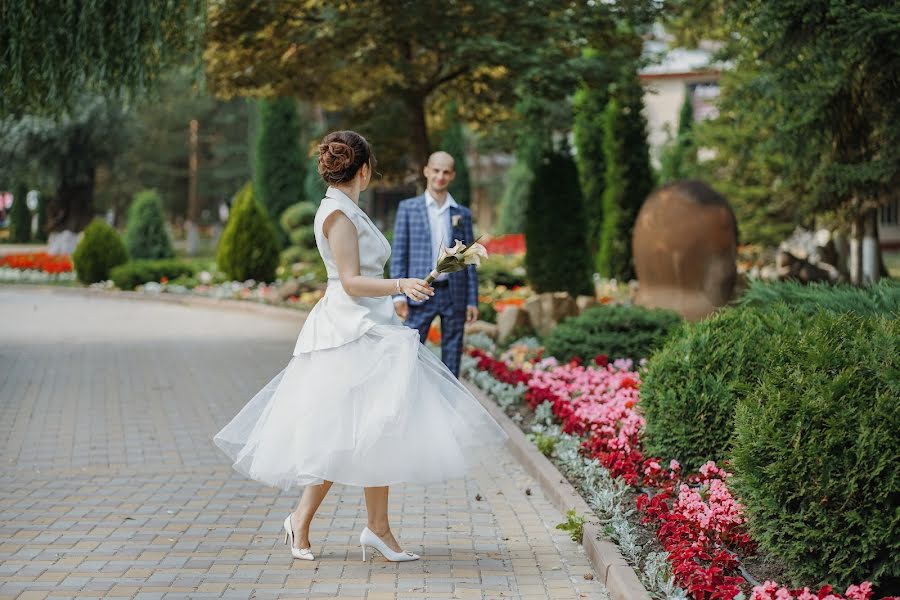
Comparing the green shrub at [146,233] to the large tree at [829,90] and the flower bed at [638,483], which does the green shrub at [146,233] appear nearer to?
the large tree at [829,90]

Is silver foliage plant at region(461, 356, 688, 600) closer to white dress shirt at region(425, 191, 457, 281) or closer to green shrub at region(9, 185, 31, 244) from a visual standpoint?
white dress shirt at region(425, 191, 457, 281)

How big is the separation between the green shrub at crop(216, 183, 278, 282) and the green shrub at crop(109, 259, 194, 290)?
93.0 inches

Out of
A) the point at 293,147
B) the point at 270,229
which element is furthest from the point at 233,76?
the point at 293,147

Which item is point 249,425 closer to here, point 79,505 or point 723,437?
point 79,505

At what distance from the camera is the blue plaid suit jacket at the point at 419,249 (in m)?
8.36

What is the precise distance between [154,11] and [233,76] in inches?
205

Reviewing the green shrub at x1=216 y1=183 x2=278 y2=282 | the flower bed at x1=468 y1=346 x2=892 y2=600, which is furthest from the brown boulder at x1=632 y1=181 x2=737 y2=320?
the green shrub at x1=216 y1=183 x2=278 y2=282

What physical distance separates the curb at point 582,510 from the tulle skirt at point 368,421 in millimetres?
728

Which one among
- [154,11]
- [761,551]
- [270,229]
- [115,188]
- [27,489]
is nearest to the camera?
[761,551]

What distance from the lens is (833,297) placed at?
26.0 ft

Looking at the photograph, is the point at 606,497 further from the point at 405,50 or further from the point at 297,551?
the point at 405,50

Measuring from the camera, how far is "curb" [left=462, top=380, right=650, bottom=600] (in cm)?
469

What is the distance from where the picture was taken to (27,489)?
6.84 m

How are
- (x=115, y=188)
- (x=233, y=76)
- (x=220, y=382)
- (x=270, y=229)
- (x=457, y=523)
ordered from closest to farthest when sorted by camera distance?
1. (x=457, y=523)
2. (x=220, y=382)
3. (x=233, y=76)
4. (x=270, y=229)
5. (x=115, y=188)
